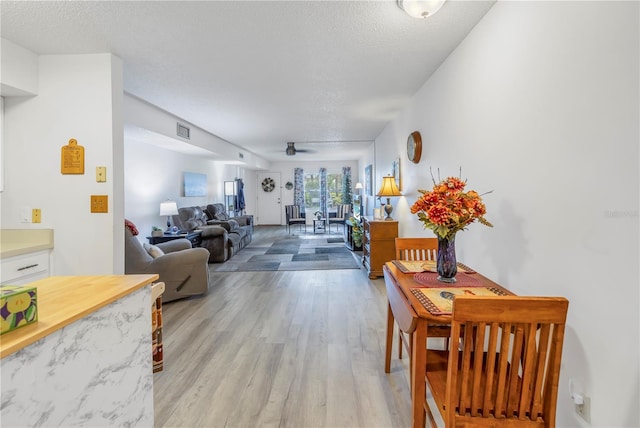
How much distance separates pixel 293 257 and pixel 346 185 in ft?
17.2

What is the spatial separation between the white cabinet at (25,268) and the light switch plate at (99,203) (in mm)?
488

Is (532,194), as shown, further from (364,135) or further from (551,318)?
(364,135)

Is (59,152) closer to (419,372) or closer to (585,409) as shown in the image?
(419,372)

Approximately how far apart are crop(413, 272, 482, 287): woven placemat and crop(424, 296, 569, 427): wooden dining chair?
0.52m

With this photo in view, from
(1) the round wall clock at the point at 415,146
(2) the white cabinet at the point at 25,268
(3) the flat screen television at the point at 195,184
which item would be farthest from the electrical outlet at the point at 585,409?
(3) the flat screen television at the point at 195,184

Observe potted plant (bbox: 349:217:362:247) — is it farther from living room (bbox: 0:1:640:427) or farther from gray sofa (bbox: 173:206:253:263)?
living room (bbox: 0:1:640:427)

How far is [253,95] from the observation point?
133 inches

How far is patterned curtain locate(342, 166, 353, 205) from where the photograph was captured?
1031 centimetres

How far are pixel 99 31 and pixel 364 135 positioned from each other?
451 cm

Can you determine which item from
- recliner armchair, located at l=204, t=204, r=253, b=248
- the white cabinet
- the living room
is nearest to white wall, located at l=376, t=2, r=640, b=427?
the living room

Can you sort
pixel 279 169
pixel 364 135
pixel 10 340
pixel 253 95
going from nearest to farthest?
pixel 10 340, pixel 253 95, pixel 364 135, pixel 279 169

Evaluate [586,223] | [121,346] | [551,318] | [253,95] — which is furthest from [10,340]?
[253,95]

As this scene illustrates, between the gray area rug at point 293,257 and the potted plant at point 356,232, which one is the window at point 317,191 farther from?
the potted plant at point 356,232

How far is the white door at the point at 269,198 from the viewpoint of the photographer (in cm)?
1080
